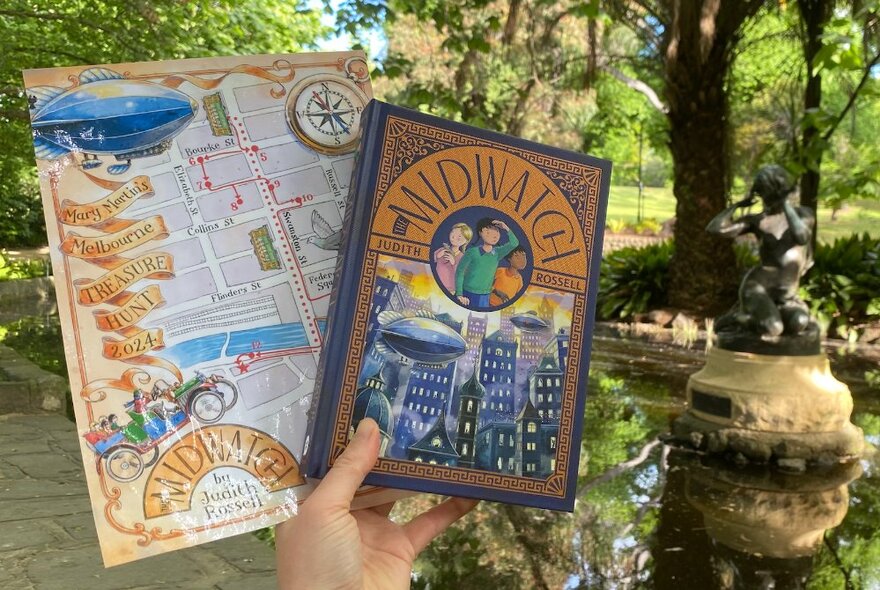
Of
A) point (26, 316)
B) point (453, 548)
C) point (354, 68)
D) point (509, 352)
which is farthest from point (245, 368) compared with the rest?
point (26, 316)

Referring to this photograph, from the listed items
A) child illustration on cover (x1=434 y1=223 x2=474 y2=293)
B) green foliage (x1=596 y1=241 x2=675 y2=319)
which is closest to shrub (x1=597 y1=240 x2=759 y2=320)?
green foliage (x1=596 y1=241 x2=675 y2=319)

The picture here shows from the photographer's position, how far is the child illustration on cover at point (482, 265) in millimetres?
1239

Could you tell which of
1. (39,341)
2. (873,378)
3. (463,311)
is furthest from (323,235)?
(39,341)

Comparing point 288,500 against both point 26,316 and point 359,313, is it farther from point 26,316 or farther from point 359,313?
point 26,316

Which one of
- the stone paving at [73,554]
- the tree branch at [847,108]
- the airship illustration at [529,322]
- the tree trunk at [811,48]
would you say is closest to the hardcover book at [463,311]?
the airship illustration at [529,322]

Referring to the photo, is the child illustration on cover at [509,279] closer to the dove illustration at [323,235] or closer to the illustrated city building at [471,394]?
the illustrated city building at [471,394]

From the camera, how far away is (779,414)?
511 cm

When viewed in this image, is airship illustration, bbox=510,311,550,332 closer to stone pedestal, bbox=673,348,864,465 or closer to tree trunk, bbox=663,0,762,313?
stone pedestal, bbox=673,348,864,465

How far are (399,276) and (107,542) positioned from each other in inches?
22.5

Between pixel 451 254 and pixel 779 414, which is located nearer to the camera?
pixel 451 254

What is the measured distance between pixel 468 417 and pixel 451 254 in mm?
263

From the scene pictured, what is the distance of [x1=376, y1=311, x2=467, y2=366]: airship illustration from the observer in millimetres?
1188

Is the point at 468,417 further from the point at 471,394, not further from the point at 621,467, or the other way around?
the point at 621,467

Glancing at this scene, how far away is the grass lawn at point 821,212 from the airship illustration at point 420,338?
2070 centimetres
